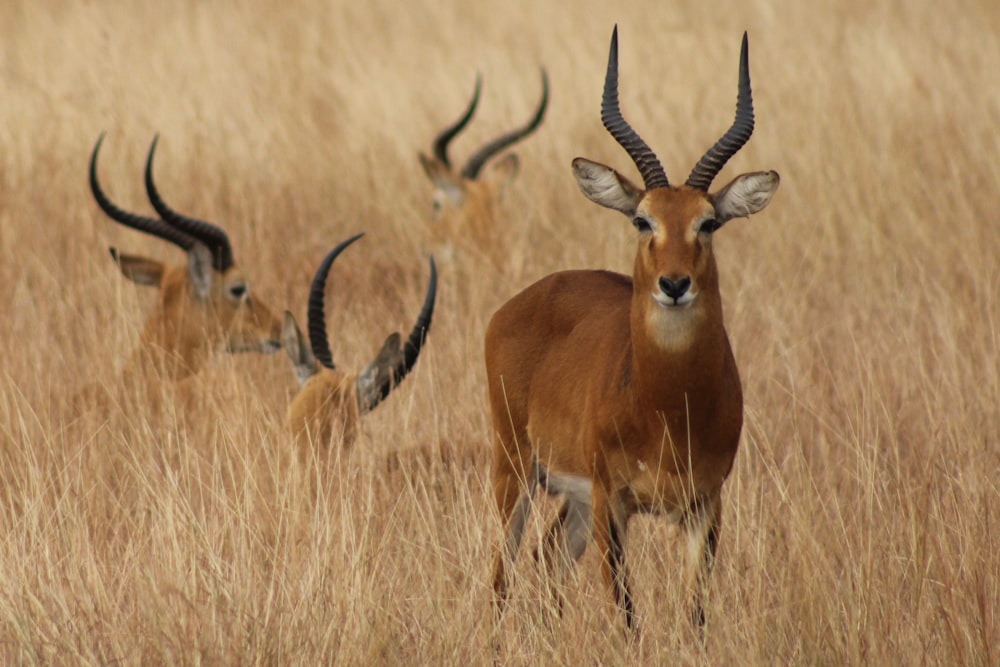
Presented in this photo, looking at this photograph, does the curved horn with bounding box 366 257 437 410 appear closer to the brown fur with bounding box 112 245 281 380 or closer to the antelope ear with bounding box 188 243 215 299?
the brown fur with bounding box 112 245 281 380

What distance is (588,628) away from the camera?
346 cm

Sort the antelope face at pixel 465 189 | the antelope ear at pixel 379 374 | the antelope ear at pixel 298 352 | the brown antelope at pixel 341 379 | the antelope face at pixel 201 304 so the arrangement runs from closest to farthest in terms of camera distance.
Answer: the brown antelope at pixel 341 379 < the antelope ear at pixel 379 374 < the antelope ear at pixel 298 352 < the antelope face at pixel 201 304 < the antelope face at pixel 465 189

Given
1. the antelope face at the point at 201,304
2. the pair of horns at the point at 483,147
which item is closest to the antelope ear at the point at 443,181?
the pair of horns at the point at 483,147

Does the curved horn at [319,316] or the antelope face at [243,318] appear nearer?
the curved horn at [319,316]

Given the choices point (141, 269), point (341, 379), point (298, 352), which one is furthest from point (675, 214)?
point (141, 269)

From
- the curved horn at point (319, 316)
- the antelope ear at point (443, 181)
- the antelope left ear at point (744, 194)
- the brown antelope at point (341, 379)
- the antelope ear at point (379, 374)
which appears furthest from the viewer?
the antelope ear at point (443, 181)

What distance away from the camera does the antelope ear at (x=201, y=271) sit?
7.29 m

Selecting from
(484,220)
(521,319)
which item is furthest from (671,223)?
(484,220)

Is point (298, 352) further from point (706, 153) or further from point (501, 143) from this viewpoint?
point (501, 143)

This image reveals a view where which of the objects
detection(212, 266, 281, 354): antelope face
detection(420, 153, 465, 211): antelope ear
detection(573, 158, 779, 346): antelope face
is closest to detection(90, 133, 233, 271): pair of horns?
detection(212, 266, 281, 354): antelope face

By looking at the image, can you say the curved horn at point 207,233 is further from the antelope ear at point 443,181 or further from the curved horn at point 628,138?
the curved horn at point 628,138

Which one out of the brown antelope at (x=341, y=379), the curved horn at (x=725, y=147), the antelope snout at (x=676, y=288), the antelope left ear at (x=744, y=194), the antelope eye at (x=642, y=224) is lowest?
the brown antelope at (x=341, y=379)

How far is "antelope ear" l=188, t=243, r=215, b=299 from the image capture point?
7285mm

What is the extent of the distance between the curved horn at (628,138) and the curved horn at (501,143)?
17.4ft
